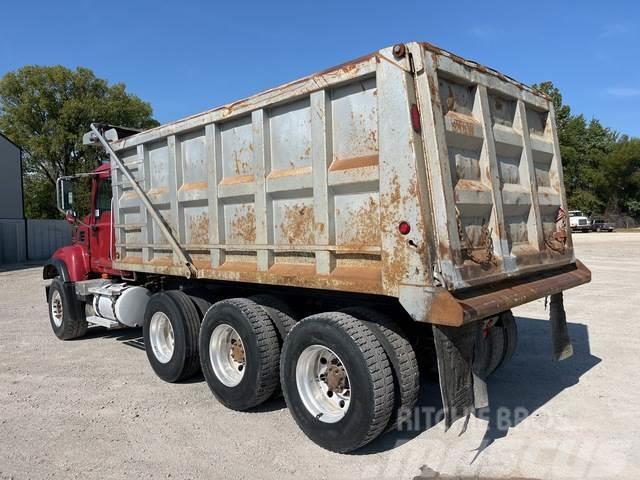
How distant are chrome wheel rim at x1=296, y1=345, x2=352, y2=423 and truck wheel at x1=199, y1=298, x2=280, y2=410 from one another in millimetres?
487

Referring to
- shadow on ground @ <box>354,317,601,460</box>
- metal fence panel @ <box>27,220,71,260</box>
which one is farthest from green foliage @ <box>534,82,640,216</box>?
shadow on ground @ <box>354,317,601,460</box>

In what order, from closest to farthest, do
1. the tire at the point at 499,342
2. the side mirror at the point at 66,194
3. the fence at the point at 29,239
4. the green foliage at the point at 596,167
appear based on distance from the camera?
the tire at the point at 499,342
the side mirror at the point at 66,194
the fence at the point at 29,239
the green foliage at the point at 596,167

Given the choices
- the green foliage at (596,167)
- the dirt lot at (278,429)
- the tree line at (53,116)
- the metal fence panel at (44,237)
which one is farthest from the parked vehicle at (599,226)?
the dirt lot at (278,429)

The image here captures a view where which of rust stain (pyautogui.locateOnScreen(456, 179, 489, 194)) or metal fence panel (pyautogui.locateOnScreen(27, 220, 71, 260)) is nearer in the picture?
rust stain (pyautogui.locateOnScreen(456, 179, 489, 194))

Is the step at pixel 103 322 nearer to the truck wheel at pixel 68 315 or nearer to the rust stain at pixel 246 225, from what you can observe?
the truck wheel at pixel 68 315

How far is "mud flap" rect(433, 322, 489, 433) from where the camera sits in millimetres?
3354

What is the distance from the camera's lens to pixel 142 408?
4.87 metres

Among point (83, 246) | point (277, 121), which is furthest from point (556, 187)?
point (83, 246)

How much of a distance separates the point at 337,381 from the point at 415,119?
6.81 ft

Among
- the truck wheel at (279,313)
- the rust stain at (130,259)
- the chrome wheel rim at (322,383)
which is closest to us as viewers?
the chrome wheel rim at (322,383)

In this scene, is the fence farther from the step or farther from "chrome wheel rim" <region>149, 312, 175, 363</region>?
"chrome wheel rim" <region>149, 312, 175, 363</region>

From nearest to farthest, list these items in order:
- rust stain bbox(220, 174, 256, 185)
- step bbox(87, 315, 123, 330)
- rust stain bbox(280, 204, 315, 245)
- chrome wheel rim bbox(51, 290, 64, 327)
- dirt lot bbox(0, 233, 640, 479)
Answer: dirt lot bbox(0, 233, 640, 479), rust stain bbox(280, 204, 315, 245), rust stain bbox(220, 174, 256, 185), step bbox(87, 315, 123, 330), chrome wheel rim bbox(51, 290, 64, 327)

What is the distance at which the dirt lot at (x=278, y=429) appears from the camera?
364 cm

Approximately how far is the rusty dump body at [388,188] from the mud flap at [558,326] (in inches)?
11.6
